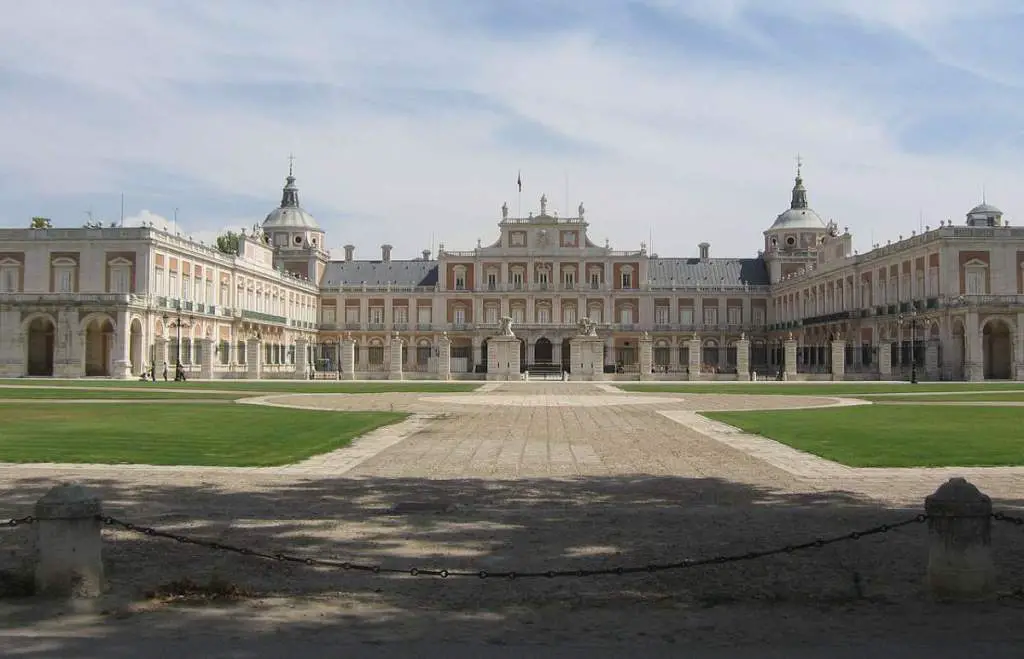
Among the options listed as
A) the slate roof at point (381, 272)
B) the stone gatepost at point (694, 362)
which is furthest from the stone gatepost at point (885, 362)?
the slate roof at point (381, 272)

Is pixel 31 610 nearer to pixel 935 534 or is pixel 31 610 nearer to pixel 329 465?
pixel 935 534

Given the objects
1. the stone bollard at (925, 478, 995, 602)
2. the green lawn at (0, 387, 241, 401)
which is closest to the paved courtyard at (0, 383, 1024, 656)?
the stone bollard at (925, 478, 995, 602)

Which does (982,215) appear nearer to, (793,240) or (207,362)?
(793,240)

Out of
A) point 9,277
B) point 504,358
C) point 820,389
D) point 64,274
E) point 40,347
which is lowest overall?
point 820,389

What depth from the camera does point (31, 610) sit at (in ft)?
20.0

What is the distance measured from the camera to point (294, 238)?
90812 millimetres

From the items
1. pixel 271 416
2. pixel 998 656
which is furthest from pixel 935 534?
pixel 271 416

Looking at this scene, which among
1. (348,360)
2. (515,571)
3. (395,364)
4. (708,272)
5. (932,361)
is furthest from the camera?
(708,272)

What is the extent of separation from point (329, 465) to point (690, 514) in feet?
18.6

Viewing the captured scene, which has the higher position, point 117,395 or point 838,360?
point 838,360

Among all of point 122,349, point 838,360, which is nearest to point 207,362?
point 122,349

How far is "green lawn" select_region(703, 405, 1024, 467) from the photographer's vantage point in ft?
43.4

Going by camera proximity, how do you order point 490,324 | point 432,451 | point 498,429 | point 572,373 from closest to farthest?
1. point 432,451
2. point 498,429
3. point 572,373
4. point 490,324

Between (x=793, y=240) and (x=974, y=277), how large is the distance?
36683 millimetres
